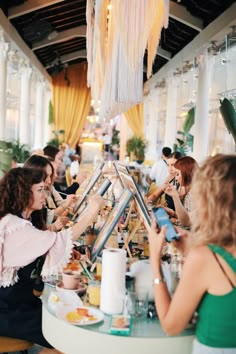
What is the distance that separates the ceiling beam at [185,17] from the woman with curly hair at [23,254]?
18.2ft

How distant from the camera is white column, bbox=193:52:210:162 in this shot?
24.1 feet

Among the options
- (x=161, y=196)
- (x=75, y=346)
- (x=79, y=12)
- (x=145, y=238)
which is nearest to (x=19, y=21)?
(x=79, y=12)

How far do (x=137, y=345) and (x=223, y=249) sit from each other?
451mm

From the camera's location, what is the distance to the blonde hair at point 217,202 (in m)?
1.51

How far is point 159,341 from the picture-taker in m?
1.60

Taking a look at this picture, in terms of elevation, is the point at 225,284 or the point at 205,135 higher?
the point at 205,135

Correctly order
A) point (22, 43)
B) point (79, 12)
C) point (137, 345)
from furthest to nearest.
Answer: point (79, 12) → point (22, 43) → point (137, 345)

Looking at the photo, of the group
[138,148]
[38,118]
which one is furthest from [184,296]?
[138,148]

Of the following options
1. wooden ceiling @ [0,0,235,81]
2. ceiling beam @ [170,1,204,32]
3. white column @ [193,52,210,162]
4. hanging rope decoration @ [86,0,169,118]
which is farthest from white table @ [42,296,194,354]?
ceiling beam @ [170,1,204,32]

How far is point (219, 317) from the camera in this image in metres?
1.50

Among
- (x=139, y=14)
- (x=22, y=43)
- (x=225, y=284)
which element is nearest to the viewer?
(x=225, y=284)

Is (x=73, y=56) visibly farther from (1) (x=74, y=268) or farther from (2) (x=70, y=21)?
(1) (x=74, y=268)

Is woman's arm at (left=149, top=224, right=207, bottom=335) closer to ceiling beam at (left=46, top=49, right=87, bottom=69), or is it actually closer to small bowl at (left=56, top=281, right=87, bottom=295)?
small bowl at (left=56, top=281, right=87, bottom=295)

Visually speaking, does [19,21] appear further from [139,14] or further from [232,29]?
[139,14]
